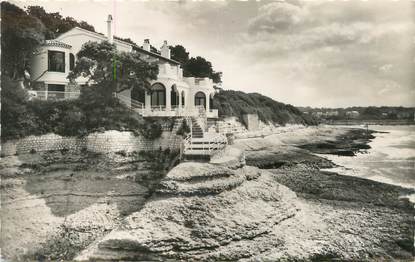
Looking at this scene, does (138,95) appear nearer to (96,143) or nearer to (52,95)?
(52,95)

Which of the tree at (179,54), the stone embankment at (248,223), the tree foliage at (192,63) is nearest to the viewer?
the stone embankment at (248,223)

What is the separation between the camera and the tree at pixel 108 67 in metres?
22.8

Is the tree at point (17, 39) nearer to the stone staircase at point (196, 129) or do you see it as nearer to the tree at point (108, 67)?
the tree at point (108, 67)

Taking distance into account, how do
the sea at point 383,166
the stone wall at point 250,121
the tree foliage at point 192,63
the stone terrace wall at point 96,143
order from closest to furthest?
the stone terrace wall at point 96,143
the sea at point 383,166
the stone wall at point 250,121
the tree foliage at point 192,63

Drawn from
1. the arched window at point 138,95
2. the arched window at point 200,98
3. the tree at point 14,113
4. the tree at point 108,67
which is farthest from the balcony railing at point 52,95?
the arched window at point 200,98

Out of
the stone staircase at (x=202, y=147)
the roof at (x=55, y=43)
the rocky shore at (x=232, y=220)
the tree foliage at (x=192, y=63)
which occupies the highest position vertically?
the tree foliage at (x=192, y=63)

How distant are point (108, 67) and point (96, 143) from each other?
591 centimetres

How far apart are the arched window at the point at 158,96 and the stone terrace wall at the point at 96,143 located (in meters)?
3.73

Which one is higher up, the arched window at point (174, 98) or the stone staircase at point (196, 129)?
the arched window at point (174, 98)

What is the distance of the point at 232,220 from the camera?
14.7 metres

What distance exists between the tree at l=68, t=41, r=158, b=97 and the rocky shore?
20.9 ft

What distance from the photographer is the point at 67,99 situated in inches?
865

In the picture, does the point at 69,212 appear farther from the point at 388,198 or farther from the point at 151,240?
the point at 388,198

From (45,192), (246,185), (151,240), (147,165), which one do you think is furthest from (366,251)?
(45,192)
